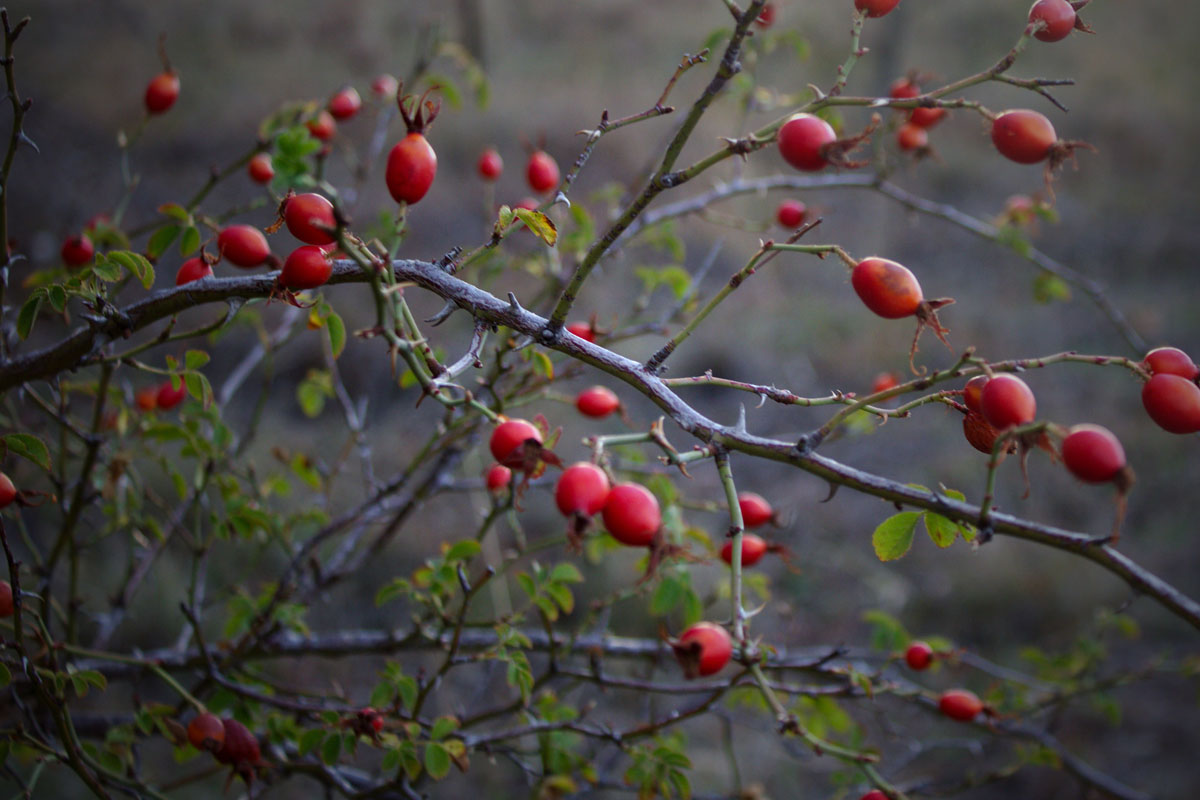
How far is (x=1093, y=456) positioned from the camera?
51 cm

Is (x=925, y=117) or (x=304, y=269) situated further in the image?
(x=925, y=117)

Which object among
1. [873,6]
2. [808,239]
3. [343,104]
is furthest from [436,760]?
[808,239]

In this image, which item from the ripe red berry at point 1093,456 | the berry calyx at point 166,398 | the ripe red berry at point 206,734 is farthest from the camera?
the berry calyx at point 166,398

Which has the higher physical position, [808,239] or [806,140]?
[808,239]

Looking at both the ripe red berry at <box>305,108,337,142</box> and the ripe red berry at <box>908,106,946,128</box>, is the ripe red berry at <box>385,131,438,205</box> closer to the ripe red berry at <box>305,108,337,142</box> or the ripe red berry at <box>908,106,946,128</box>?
the ripe red berry at <box>305,108,337,142</box>

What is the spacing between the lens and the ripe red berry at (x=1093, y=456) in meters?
0.51

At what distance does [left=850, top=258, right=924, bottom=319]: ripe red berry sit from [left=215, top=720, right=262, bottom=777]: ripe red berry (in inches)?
33.2

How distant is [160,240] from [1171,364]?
1.17 meters

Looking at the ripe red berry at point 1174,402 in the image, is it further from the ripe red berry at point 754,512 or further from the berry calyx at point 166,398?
the berry calyx at point 166,398

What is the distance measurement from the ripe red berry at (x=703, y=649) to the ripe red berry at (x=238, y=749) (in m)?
0.60

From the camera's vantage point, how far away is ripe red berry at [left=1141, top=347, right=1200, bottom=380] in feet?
2.10

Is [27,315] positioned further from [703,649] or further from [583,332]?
[703,649]

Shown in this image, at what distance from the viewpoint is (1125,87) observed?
7.84m

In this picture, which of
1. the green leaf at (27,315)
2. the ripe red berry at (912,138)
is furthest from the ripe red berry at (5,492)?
the ripe red berry at (912,138)
